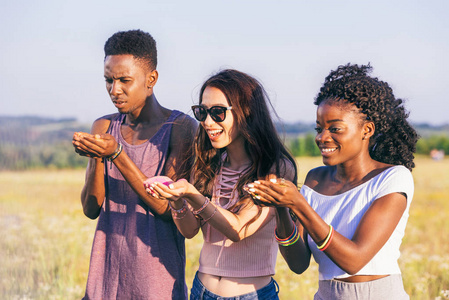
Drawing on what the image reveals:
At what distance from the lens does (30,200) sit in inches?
497

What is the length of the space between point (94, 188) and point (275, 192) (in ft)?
5.38

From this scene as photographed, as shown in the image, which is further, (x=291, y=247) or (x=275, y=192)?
(x=291, y=247)

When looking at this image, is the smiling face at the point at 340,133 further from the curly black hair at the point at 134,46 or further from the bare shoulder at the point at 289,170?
the curly black hair at the point at 134,46

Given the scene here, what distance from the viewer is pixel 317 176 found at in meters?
3.62

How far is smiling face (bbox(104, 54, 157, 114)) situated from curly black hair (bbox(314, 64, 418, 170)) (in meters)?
1.33

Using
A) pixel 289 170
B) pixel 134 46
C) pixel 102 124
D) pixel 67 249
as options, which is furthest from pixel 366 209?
pixel 67 249

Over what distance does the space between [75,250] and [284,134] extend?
5253 mm

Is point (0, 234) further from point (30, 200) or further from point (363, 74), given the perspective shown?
point (363, 74)

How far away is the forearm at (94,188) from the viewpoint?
409cm

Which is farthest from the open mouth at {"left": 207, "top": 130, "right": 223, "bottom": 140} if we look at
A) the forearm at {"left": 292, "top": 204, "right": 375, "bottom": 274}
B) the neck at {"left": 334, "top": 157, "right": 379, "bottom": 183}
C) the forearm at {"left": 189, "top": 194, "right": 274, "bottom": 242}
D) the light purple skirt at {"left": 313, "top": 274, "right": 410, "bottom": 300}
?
the light purple skirt at {"left": 313, "top": 274, "right": 410, "bottom": 300}

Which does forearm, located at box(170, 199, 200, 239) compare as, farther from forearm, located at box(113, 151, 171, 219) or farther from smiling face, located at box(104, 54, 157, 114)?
smiling face, located at box(104, 54, 157, 114)

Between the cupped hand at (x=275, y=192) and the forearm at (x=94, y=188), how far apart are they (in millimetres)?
1483

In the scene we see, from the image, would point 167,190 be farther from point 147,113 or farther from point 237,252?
point 147,113

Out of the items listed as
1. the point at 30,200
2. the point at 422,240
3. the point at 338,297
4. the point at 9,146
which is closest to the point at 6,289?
the point at 9,146
